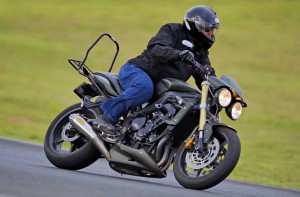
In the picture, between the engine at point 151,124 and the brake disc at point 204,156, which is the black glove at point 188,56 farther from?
the brake disc at point 204,156

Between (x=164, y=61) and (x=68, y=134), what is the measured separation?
4.85 ft

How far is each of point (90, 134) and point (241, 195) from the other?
1.69 m

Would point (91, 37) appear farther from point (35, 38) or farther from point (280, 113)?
point (280, 113)

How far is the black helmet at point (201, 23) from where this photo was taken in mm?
8961

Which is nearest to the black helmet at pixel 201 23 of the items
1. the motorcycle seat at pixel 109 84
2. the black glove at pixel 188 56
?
the black glove at pixel 188 56

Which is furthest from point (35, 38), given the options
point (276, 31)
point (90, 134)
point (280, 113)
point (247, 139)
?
point (90, 134)

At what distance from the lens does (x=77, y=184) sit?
7.58 meters

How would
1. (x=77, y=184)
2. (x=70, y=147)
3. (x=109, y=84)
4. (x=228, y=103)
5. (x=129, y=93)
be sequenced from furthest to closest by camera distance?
(x=70, y=147), (x=109, y=84), (x=129, y=93), (x=228, y=103), (x=77, y=184)

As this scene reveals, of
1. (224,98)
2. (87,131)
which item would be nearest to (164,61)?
(224,98)

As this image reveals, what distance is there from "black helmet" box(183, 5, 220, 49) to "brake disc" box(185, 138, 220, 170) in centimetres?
120

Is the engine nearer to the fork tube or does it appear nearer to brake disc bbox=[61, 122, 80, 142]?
the fork tube

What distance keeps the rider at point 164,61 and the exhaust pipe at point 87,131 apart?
3.9 inches

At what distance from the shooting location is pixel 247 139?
20797mm

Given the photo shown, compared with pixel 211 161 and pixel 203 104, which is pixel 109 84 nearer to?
pixel 203 104
